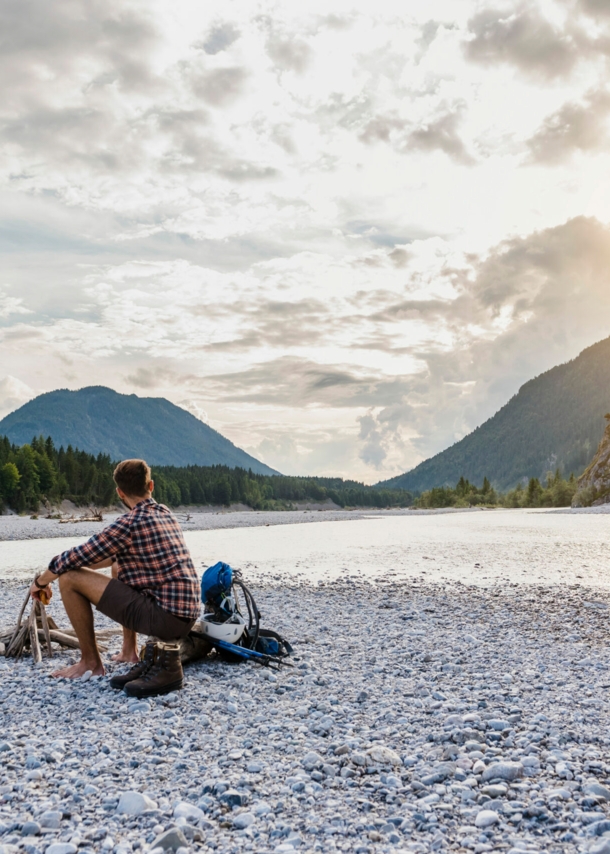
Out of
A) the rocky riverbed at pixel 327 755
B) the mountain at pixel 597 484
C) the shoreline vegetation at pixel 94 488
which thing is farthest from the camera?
the shoreline vegetation at pixel 94 488

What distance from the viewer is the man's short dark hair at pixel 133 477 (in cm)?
802

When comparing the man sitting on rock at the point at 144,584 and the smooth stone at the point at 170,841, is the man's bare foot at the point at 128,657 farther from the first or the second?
the smooth stone at the point at 170,841

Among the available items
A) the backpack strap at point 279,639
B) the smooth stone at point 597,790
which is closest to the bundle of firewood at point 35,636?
the backpack strap at point 279,639

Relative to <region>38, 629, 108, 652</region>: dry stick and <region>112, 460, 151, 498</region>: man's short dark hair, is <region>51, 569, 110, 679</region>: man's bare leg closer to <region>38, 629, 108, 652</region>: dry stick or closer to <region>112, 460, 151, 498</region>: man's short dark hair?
<region>112, 460, 151, 498</region>: man's short dark hair

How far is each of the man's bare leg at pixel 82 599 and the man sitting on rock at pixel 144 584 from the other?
0.04ft

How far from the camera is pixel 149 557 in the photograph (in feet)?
26.1

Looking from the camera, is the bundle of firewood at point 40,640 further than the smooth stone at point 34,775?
Yes

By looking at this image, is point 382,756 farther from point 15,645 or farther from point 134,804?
point 15,645

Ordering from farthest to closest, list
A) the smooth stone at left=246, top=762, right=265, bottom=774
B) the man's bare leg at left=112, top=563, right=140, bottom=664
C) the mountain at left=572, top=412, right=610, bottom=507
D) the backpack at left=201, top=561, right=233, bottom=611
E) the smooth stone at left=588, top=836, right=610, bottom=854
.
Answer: the mountain at left=572, top=412, right=610, bottom=507 → the backpack at left=201, top=561, right=233, bottom=611 → the man's bare leg at left=112, top=563, right=140, bottom=664 → the smooth stone at left=246, top=762, right=265, bottom=774 → the smooth stone at left=588, top=836, right=610, bottom=854

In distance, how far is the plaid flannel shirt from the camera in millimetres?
7762

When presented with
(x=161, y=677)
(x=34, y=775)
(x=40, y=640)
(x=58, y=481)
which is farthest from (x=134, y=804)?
(x=58, y=481)

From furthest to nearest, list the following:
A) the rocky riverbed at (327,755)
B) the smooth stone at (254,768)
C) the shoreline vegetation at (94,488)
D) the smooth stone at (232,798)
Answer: the shoreline vegetation at (94,488) < the smooth stone at (254,768) < the smooth stone at (232,798) < the rocky riverbed at (327,755)

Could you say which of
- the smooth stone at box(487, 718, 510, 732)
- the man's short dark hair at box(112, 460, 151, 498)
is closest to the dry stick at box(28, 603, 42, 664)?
the man's short dark hair at box(112, 460, 151, 498)

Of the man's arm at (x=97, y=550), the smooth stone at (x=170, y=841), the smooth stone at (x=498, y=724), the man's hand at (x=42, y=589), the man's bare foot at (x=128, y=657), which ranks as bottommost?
the smooth stone at (x=498, y=724)
